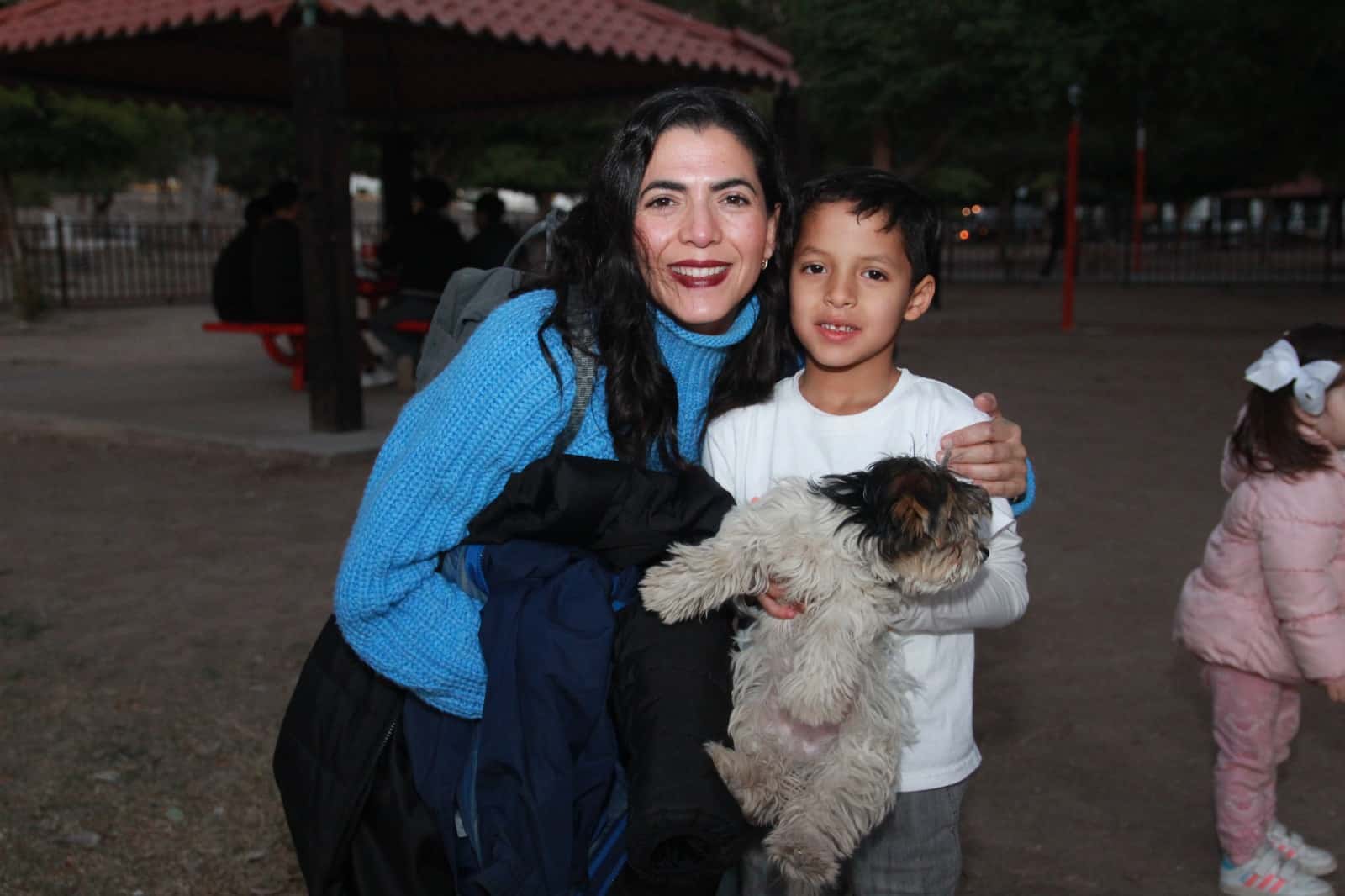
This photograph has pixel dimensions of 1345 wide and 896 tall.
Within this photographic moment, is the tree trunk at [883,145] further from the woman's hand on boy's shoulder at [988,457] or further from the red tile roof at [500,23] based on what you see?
the woman's hand on boy's shoulder at [988,457]

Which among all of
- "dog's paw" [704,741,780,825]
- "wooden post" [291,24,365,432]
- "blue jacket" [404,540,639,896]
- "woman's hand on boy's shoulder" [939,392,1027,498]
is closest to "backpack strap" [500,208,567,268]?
"blue jacket" [404,540,639,896]

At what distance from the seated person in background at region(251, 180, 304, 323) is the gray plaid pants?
863cm

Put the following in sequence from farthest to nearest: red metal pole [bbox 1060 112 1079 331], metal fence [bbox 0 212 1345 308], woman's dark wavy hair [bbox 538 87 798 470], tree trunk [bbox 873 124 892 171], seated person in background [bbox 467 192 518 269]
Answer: tree trunk [bbox 873 124 892 171] < metal fence [bbox 0 212 1345 308] < red metal pole [bbox 1060 112 1079 331] < seated person in background [bbox 467 192 518 269] < woman's dark wavy hair [bbox 538 87 798 470]

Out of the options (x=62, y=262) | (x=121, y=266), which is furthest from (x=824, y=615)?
(x=121, y=266)

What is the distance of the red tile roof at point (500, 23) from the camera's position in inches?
311

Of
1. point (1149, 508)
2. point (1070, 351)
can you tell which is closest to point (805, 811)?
point (1149, 508)

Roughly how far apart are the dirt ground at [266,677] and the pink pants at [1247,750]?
18cm

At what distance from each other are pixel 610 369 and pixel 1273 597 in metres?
1.98

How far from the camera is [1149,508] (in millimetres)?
6871

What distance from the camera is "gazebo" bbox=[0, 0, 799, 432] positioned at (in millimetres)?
8031

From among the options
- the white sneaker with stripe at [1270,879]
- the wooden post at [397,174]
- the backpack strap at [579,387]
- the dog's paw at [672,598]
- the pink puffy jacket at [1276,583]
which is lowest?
the white sneaker with stripe at [1270,879]

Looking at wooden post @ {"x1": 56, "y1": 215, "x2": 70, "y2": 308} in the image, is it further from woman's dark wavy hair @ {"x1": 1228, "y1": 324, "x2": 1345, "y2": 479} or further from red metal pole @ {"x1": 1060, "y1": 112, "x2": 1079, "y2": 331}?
woman's dark wavy hair @ {"x1": 1228, "y1": 324, "x2": 1345, "y2": 479}

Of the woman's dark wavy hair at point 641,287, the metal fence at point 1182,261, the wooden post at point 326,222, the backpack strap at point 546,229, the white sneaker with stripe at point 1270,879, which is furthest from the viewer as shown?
the metal fence at point 1182,261

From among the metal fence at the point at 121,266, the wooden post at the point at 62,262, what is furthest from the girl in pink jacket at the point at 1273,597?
the metal fence at the point at 121,266
